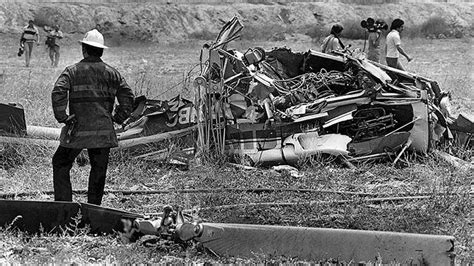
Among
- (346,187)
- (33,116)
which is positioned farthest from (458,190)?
(33,116)

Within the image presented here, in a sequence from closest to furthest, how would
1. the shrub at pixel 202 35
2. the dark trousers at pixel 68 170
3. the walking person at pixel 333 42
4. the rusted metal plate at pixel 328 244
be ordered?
the rusted metal plate at pixel 328 244, the dark trousers at pixel 68 170, the walking person at pixel 333 42, the shrub at pixel 202 35

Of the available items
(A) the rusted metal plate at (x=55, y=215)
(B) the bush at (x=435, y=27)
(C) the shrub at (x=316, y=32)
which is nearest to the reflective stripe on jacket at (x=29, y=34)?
(A) the rusted metal plate at (x=55, y=215)

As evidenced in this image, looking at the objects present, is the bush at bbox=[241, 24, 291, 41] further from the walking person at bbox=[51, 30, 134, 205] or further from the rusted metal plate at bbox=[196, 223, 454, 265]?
the rusted metal plate at bbox=[196, 223, 454, 265]

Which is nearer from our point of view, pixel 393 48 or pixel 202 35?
pixel 393 48

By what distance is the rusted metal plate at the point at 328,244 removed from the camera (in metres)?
4.93

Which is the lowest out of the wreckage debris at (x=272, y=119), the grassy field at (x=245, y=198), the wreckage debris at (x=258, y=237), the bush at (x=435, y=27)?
the grassy field at (x=245, y=198)

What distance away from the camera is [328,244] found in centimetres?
519

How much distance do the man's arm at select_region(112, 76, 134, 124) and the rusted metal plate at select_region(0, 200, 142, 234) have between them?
1.09 meters

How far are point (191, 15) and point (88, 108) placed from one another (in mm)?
34373

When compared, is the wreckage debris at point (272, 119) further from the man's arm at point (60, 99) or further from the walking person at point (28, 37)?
the walking person at point (28, 37)

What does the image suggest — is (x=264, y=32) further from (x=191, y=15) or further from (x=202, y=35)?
(x=191, y=15)

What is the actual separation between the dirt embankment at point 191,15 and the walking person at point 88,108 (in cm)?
2848

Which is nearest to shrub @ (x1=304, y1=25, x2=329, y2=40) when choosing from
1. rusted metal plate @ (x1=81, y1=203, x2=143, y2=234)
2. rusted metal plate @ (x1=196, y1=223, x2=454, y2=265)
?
rusted metal plate @ (x1=81, y1=203, x2=143, y2=234)

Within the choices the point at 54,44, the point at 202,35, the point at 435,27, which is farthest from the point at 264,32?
the point at 54,44
